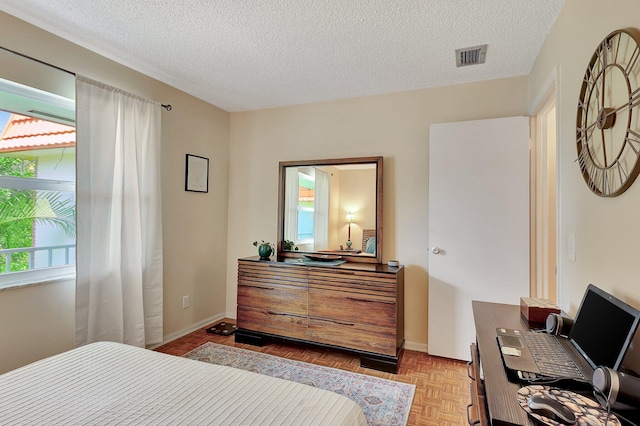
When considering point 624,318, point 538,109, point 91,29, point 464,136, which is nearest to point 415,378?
point 624,318

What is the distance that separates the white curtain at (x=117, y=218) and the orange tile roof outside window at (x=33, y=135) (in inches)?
8.9

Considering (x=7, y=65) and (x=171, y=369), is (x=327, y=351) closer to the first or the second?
(x=171, y=369)

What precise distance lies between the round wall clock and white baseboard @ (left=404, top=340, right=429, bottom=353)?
211 centimetres

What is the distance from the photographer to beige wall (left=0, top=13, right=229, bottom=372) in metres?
2.07

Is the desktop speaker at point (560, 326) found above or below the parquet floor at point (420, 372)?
above

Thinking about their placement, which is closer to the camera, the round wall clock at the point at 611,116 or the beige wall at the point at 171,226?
the round wall clock at the point at 611,116

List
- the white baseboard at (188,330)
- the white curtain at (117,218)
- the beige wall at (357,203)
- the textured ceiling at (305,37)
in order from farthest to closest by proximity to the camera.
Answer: the beige wall at (357,203) → the white baseboard at (188,330) → the white curtain at (117,218) → the textured ceiling at (305,37)

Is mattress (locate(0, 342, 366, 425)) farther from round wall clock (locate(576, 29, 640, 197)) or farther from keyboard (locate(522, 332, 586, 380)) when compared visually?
round wall clock (locate(576, 29, 640, 197))

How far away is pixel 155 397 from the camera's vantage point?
3.92 ft

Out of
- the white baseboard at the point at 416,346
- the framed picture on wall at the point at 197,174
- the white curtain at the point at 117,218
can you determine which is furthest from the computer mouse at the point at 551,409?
the framed picture on wall at the point at 197,174

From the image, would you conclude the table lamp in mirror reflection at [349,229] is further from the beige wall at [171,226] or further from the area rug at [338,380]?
the beige wall at [171,226]

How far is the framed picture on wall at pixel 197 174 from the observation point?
3.34m

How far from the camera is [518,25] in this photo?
2055 millimetres

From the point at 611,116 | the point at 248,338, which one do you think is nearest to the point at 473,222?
the point at 611,116
